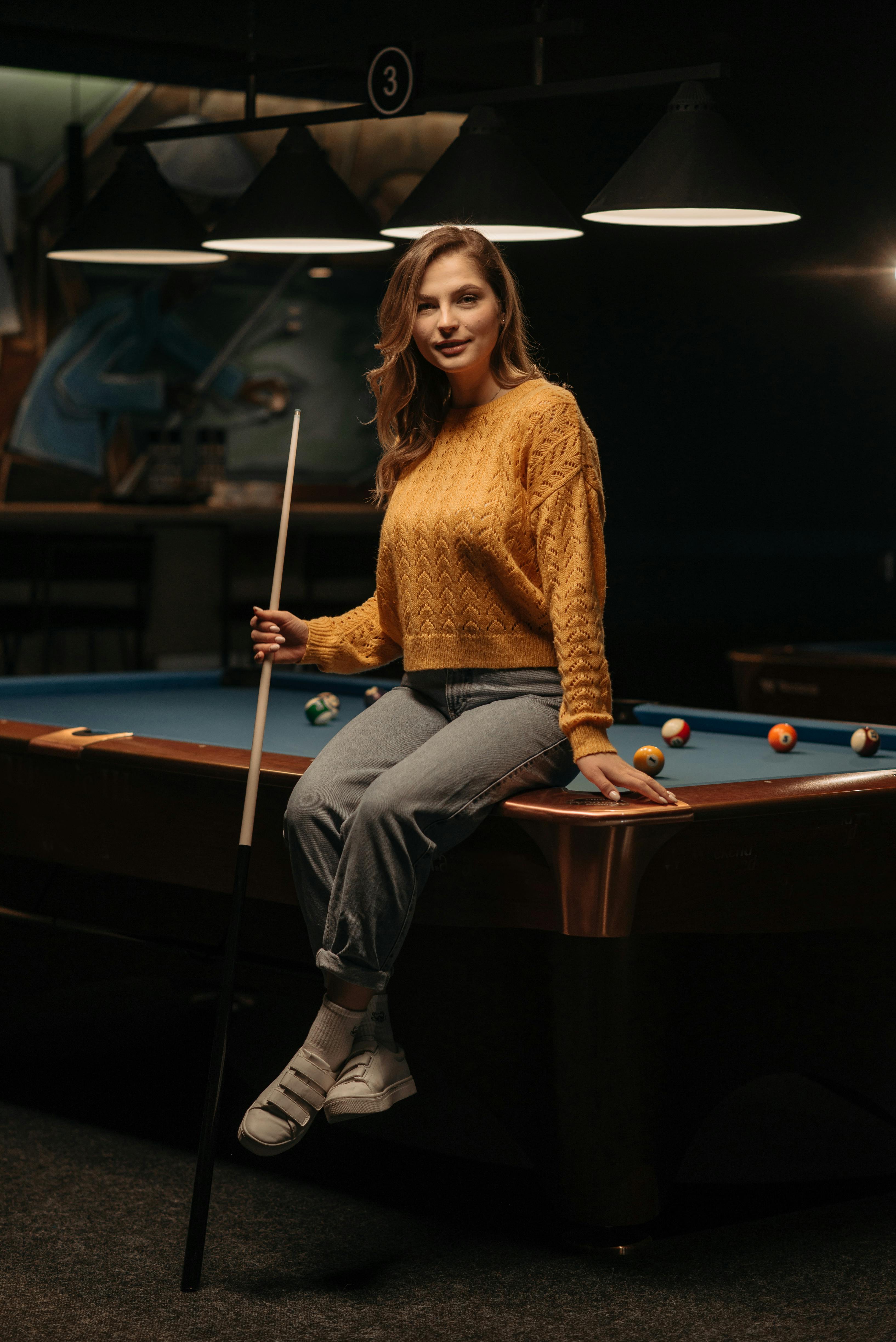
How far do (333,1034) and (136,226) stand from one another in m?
2.60

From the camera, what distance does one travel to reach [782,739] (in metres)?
3.03

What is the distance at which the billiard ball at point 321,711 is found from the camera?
3.44 m

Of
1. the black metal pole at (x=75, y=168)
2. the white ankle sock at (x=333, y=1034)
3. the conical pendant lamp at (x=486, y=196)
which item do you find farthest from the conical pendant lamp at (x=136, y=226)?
the black metal pole at (x=75, y=168)

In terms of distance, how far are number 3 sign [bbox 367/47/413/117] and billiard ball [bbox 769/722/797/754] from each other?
2.13m

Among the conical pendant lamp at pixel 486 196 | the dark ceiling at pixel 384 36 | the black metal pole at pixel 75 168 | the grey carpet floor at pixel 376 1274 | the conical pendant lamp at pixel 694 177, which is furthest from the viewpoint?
the black metal pole at pixel 75 168

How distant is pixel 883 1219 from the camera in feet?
8.69

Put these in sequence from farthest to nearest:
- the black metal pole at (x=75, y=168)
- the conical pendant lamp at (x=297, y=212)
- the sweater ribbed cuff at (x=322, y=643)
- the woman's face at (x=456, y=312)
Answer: the black metal pole at (x=75, y=168)
the conical pendant lamp at (x=297, y=212)
the sweater ribbed cuff at (x=322, y=643)
the woman's face at (x=456, y=312)

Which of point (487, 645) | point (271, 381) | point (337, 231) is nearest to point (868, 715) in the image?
point (337, 231)

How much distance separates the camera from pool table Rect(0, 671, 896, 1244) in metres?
2.41

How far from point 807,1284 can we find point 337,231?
2.73 meters

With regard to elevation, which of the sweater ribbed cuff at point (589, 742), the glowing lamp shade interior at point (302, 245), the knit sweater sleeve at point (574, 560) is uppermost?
the glowing lamp shade interior at point (302, 245)

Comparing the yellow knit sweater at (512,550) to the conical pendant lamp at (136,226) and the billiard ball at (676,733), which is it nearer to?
the billiard ball at (676,733)

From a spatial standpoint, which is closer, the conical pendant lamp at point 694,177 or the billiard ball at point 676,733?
the billiard ball at point 676,733

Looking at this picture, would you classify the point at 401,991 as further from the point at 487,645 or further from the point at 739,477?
the point at 739,477
